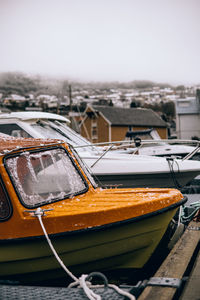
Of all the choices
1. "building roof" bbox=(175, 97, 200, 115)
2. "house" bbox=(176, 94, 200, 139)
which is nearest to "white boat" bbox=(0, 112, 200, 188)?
"house" bbox=(176, 94, 200, 139)

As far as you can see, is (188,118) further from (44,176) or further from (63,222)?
(63,222)

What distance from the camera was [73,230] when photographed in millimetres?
3811

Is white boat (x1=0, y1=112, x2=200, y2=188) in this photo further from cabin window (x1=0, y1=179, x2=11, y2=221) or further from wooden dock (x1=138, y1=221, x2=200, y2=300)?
cabin window (x1=0, y1=179, x2=11, y2=221)

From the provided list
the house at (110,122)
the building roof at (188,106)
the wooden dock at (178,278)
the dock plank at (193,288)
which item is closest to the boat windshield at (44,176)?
the wooden dock at (178,278)

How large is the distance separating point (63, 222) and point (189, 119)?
44475 mm

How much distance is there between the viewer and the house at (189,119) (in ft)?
151

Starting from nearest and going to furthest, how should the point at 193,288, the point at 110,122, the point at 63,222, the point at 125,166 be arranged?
the point at 193,288 → the point at 63,222 → the point at 125,166 → the point at 110,122

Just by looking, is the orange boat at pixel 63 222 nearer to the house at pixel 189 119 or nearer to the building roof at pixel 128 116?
the building roof at pixel 128 116

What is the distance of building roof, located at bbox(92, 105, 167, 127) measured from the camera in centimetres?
4647

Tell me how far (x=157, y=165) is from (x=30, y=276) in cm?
397

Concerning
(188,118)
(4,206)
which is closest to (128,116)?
(188,118)

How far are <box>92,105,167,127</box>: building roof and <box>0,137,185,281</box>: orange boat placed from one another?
4092 centimetres

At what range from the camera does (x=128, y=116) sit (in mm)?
48844

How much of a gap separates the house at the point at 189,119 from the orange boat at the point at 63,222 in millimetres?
42931
